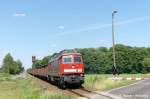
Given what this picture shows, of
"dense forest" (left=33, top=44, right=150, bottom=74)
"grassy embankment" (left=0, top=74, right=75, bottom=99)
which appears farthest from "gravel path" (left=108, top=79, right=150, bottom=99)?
"dense forest" (left=33, top=44, right=150, bottom=74)

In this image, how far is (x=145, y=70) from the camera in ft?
469

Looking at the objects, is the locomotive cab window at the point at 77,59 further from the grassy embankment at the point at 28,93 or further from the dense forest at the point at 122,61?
the dense forest at the point at 122,61

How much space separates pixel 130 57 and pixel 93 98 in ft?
424

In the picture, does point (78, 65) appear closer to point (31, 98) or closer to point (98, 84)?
point (98, 84)

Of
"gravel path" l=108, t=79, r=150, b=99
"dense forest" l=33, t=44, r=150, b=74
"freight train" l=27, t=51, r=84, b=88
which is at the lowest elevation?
"gravel path" l=108, t=79, r=150, b=99

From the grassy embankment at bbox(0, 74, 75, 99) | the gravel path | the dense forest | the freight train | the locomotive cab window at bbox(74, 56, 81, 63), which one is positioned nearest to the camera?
the grassy embankment at bbox(0, 74, 75, 99)

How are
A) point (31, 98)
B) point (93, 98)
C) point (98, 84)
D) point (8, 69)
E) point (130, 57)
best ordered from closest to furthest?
point (31, 98) < point (93, 98) < point (98, 84) < point (130, 57) < point (8, 69)

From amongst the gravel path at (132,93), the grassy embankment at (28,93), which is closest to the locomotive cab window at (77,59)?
the grassy embankment at (28,93)

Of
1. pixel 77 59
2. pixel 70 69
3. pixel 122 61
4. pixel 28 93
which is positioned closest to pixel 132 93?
pixel 28 93

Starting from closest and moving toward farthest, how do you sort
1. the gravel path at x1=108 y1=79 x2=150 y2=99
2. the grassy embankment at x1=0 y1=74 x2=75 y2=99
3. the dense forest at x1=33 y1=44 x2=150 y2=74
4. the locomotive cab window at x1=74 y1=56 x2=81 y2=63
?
1. the grassy embankment at x1=0 y1=74 x2=75 y2=99
2. the gravel path at x1=108 y1=79 x2=150 y2=99
3. the locomotive cab window at x1=74 y1=56 x2=81 y2=63
4. the dense forest at x1=33 y1=44 x2=150 y2=74

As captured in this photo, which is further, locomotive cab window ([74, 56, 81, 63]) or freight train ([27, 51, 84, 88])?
locomotive cab window ([74, 56, 81, 63])

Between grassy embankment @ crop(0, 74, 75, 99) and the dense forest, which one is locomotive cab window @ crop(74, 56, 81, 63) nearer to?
grassy embankment @ crop(0, 74, 75, 99)

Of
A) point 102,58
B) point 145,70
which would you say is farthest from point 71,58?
point 102,58

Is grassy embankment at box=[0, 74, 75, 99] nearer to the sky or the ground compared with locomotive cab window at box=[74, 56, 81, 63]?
nearer to the ground
